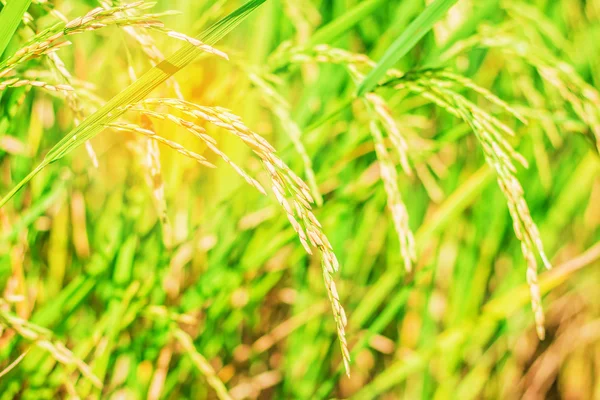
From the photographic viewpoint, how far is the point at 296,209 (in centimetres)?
55

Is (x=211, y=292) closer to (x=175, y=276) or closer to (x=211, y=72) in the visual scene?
(x=175, y=276)

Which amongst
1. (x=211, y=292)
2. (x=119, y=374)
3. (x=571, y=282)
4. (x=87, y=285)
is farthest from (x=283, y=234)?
(x=571, y=282)

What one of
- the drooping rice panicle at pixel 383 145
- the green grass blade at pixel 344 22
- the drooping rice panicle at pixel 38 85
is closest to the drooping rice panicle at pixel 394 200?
the drooping rice panicle at pixel 383 145

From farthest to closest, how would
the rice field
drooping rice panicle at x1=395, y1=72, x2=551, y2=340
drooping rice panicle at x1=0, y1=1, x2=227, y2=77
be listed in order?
the rice field → drooping rice panicle at x1=395, y1=72, x2=551, y2=340 → drooping rice panicle at x1=0, y1=1, x2=227, y2=77

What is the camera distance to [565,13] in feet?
4.52

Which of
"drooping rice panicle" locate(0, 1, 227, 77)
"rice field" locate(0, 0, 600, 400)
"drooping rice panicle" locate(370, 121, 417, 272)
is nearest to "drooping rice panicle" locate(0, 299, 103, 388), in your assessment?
"rice field" locate(0, 0, 600, 400)

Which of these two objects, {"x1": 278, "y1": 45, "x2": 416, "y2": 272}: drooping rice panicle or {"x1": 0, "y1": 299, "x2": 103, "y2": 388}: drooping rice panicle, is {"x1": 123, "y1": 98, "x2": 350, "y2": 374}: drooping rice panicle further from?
{"x1": 0, "y1": 299, "x2": 103, "y2": 388}: drooping rice panicle

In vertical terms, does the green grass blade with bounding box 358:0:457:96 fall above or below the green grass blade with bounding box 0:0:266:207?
below

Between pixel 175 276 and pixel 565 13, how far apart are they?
43.9 inches

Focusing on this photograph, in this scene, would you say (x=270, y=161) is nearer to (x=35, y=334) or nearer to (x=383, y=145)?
(x=383, y=145)

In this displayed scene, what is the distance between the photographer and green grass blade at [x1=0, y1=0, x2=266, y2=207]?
45cm

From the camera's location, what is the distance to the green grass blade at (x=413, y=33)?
54 cm

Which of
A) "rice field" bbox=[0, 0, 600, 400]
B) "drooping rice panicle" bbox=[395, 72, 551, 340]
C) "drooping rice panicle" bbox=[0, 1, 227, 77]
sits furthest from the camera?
"rice field" bbox=[0, 0, 600, 400]

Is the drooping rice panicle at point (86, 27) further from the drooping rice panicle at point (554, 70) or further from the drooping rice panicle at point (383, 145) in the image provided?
the drooping rice panicle at point (554, 70)
